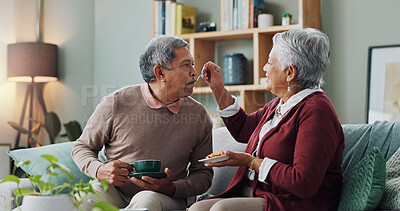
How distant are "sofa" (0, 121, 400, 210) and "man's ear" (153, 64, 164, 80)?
0.48 meters

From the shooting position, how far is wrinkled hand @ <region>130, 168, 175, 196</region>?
2.11 metres

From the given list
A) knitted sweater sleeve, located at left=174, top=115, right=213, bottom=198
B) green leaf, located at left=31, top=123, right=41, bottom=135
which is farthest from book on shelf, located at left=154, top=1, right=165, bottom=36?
knitted sweater sleeve, located at left=174, top=115, right=213, bottom=198

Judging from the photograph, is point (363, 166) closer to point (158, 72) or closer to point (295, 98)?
point (295, 98)

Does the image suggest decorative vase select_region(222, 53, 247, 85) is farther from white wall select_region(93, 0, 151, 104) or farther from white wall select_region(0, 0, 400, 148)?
white wall select_region(93, 0, 151, 104)

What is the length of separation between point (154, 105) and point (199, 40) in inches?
70.1

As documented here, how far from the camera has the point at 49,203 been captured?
4.02 feet

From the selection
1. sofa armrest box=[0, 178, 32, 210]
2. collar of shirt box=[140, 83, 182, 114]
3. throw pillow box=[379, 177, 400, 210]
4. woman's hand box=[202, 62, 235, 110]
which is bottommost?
sofa armrest box=[0, 178, 32, 210]

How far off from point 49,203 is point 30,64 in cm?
330

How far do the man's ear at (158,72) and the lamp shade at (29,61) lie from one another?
2262mm

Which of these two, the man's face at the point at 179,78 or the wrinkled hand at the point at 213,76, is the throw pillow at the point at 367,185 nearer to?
the wrinkled hand at the point at 213,76

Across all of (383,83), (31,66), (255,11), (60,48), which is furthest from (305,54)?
(60,48)

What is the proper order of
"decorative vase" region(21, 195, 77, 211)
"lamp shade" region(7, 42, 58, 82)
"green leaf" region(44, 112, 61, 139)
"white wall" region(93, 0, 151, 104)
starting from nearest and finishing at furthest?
"decorative vase" region(21, 195, 77, 211)
"lamp shade" region(7, 42, 58, 82)
"green leaf" region(44, 112, 61, 139)
"white wall" region(93, 0, 151, 104)

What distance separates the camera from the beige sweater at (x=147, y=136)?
2.32m

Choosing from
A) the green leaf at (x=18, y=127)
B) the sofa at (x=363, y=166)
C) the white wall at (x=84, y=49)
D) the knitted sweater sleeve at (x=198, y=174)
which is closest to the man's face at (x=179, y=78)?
the knitted sweater sleeve at (x=198, y=174)
